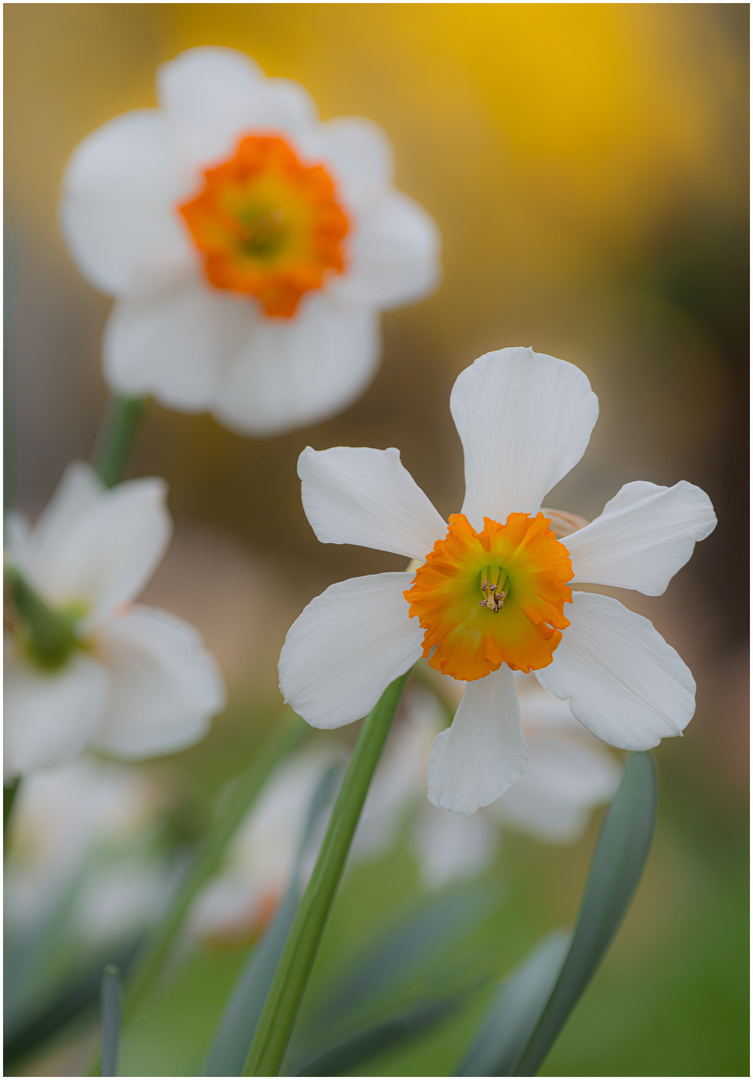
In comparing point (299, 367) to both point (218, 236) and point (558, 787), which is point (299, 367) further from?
point (558, 787)

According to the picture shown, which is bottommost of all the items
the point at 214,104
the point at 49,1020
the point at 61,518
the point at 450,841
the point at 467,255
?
the point at 49,1020

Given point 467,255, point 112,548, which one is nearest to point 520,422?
point 112,548

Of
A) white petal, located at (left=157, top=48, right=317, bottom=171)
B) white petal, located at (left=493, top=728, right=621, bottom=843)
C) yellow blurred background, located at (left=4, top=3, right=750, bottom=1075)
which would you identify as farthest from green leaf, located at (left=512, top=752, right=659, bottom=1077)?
yellow blurred background, located at (left=4, top=3, right=750, bottom=1075)

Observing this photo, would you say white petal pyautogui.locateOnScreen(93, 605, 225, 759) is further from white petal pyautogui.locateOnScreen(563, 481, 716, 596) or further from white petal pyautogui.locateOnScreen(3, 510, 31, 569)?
white petal pyautogui.locateOnScreen(563, 481, 716, 596)

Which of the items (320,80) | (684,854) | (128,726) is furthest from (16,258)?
(320,80)

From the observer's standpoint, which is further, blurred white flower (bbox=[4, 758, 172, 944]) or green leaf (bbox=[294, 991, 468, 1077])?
blurred white flower (bbox=[4, 758, 172, 944])
